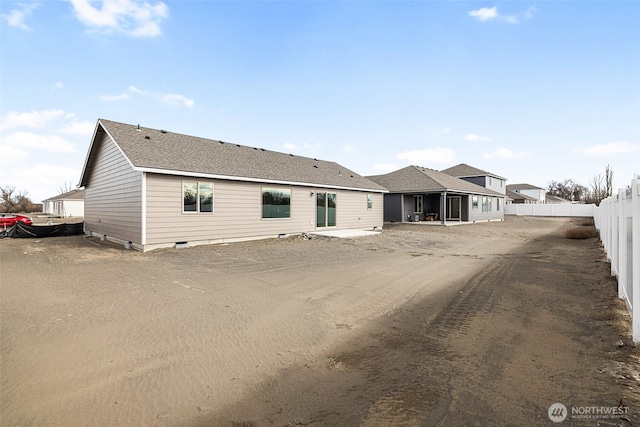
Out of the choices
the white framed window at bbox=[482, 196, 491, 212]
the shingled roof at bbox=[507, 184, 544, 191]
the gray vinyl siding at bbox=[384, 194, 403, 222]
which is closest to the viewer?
the gray vinyl siding at bbox=[384, 194, 403, 222]

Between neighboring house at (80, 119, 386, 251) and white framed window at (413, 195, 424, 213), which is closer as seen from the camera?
neighboring house at (80, 119, 386, 251)

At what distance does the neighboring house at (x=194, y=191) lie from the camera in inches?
441

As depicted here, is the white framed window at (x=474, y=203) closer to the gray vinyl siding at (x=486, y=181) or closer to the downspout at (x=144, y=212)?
the gray vinyl siding at (x=486, y=181)

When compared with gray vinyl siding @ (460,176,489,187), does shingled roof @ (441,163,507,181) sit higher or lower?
higher

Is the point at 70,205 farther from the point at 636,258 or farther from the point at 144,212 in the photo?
the point at 636,258

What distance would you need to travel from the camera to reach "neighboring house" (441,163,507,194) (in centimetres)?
3631

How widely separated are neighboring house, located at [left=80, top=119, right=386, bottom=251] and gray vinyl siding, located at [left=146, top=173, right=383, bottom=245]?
0.04 meters

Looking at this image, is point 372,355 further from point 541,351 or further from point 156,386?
point 156,386

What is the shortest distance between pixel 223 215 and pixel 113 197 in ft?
17.0

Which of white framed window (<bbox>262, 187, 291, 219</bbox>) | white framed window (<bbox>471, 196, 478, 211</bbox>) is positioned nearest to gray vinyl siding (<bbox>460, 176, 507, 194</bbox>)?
white framed window (<bbox>471, 196, 478, 211</bbox>)

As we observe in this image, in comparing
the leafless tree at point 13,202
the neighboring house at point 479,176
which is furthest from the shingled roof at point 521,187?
the leafless tree at point 13,202

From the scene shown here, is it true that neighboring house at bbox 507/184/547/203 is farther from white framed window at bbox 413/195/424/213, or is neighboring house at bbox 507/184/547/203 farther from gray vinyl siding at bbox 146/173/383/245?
gray vinyl siding at bbox 146/173/383/245

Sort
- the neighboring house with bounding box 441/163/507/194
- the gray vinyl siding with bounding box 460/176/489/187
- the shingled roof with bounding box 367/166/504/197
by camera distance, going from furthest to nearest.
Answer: the neighboring house with bounding box 441/163/507/194 < the gray vinyl siding with bounding box 460/176/489/187 < the shingled roof with bounding box 367/166/504/197

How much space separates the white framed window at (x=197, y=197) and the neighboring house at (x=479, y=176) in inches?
1312
